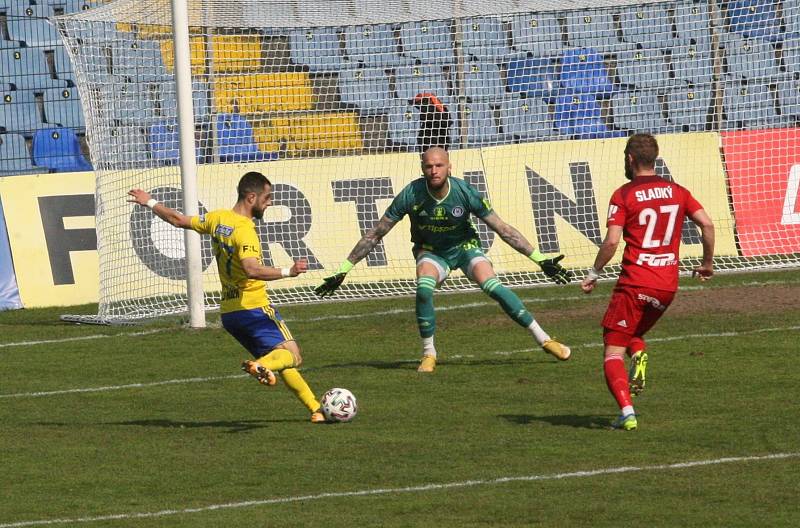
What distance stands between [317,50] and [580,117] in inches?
157

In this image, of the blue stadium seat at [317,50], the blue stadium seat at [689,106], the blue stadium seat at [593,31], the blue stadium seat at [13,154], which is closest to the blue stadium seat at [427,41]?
the blue stadium seat at [317,50]

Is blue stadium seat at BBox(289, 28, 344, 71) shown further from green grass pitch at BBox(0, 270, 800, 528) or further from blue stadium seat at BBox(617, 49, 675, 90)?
green grass pitch at BBox(0, 270, 800, 528)

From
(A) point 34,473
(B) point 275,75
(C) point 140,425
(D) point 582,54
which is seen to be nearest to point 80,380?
(C) point 140,425

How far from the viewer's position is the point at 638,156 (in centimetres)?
980

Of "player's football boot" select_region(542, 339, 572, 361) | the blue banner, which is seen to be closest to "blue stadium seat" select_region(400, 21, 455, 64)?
the blue banner

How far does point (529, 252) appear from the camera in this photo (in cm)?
1291

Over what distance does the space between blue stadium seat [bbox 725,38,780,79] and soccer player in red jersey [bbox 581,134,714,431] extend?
12567mm

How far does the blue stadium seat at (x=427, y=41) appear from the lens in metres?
21.9

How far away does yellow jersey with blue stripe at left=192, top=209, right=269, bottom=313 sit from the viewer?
Result: 10.5 m

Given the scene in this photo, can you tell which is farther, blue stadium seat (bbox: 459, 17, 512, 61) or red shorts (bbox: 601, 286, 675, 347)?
blue stadium seat (bbox: 459, 17, 512, 61)

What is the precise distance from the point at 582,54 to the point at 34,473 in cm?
1489

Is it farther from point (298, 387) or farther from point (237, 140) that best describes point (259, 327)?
point (237, 140)

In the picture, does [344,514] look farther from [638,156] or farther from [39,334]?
[39,334]

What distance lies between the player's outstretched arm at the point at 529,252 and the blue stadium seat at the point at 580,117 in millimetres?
8514
